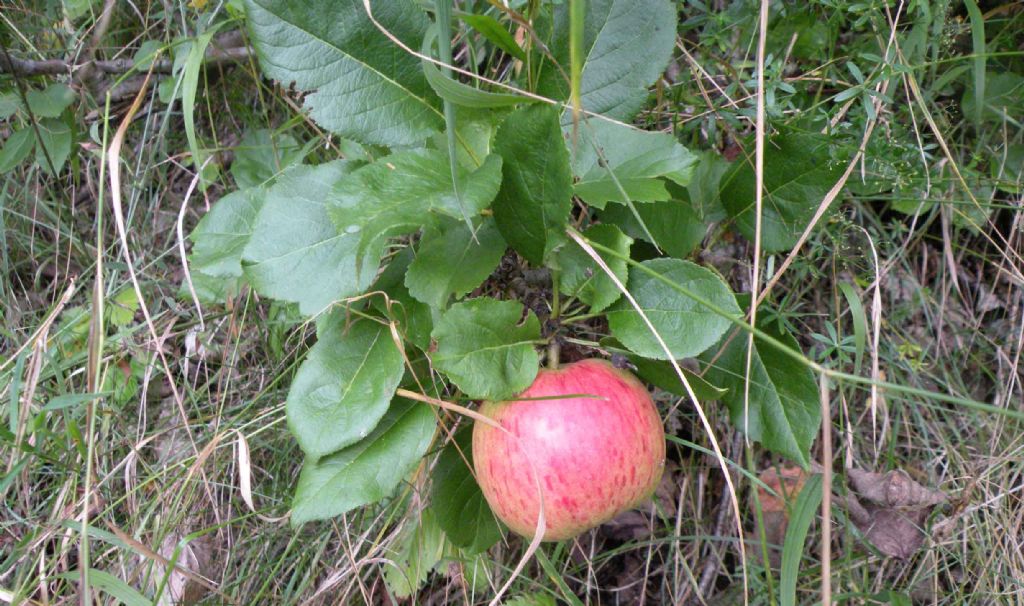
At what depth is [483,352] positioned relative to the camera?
3.97 ft

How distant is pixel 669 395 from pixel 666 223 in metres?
0.55

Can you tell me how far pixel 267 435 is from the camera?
187 cm

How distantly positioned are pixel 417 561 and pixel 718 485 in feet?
2.23

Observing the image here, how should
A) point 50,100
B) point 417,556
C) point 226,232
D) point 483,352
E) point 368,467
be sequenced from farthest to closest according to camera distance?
point 50,100, point 417,556, point 226,232, point 368,467, point 483,352

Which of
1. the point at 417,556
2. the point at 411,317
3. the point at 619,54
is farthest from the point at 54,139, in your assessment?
the point at 619,54

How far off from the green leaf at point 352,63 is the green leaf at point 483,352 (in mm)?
314

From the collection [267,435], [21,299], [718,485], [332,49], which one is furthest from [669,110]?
[21,299]

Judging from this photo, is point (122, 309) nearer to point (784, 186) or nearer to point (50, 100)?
point (50, 100)

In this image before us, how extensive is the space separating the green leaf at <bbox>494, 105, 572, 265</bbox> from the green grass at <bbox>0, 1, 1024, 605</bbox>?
44 cm

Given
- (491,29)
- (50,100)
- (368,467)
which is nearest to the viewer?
(491,29)

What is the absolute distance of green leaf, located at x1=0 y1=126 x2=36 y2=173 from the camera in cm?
195

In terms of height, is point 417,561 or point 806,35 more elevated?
point 806,35

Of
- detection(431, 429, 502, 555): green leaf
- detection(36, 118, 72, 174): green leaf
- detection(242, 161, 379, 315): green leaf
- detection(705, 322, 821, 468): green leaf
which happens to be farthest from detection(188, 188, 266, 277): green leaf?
detection(705, 322, 821, 468): green leaf

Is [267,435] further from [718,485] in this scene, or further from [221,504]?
[718,485]
